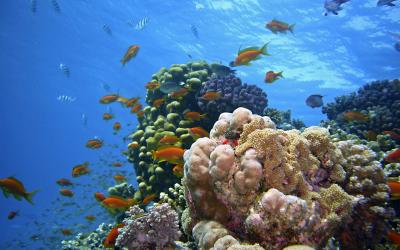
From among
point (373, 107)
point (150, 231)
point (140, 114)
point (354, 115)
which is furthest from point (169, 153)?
point (373, 107)

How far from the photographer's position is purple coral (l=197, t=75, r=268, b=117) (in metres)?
7.86

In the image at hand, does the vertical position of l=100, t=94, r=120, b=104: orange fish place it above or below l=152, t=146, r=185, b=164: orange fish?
above

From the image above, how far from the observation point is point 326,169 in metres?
4.45

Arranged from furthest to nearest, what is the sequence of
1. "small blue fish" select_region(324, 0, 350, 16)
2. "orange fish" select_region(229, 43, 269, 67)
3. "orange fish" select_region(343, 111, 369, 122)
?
1. "small blue fish" select_region(324, 0, 350, 16)
2. "orange fish" select_region(343, 111, 369, 122)
3. "orange fish" select_region(229, 43, 269, 67)

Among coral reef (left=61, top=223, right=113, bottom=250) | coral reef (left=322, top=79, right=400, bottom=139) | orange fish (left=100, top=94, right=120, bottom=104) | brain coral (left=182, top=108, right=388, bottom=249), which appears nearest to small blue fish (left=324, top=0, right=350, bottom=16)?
coral reef (left=322, top=79, right=400, bottom=139)

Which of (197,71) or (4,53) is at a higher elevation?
(4,53)

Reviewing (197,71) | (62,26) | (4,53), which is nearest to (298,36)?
(197,71)

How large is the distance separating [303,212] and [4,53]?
176 feet

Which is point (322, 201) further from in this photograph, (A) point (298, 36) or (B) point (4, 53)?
(B) point (4, 53)

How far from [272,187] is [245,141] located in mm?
708

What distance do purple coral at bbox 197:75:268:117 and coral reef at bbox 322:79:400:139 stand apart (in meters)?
2.47

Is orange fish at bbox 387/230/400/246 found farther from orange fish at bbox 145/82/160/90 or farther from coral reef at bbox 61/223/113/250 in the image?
orange fish at bbox 145/82/160/90

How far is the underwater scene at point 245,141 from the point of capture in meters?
3.68

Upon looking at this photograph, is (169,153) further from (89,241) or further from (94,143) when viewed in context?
(94,143)
